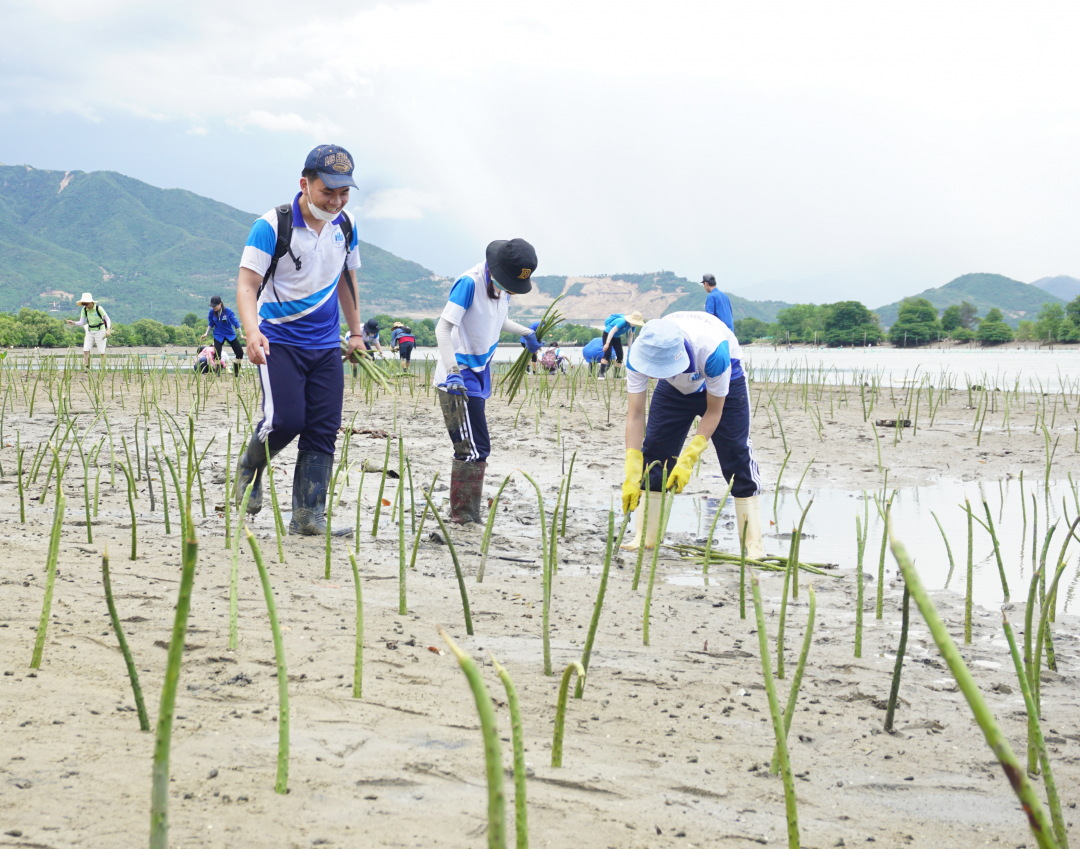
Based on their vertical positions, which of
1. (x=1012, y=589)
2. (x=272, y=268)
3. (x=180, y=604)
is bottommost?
(x=1012, y=589)

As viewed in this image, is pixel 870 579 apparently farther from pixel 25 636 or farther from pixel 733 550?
pixel 25 636

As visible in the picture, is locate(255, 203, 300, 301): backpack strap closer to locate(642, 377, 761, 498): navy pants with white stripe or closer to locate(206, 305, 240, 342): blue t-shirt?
A: locate(642, 377, 761, 498): navy pants with white stripe

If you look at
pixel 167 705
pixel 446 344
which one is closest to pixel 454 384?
pixel 446 344

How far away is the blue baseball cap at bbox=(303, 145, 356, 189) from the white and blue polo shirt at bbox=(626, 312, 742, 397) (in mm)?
1559

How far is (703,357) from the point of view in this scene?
3.96 meters

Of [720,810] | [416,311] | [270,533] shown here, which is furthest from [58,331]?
[416,311]

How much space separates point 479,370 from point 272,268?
1268 millimetres

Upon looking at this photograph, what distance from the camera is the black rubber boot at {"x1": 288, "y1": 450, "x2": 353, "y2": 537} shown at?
3826 mm

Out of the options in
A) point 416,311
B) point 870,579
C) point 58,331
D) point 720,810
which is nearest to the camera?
point 720,810

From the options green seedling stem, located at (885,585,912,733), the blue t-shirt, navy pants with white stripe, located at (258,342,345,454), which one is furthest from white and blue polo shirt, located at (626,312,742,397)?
the blue t-shirt

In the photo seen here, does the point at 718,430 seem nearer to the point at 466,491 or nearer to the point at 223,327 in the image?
the point at 466,491

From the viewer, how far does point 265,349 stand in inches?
138

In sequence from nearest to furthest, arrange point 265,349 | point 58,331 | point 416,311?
1. point 265,349
2. point 58,331
3. point 416,311

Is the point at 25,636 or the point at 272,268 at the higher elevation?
the point at 272,268
